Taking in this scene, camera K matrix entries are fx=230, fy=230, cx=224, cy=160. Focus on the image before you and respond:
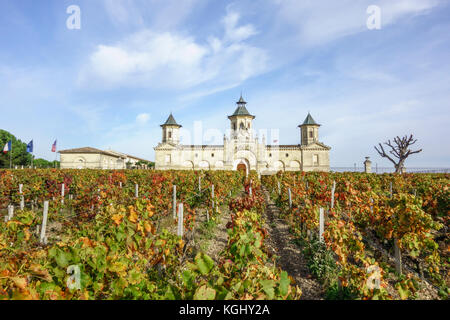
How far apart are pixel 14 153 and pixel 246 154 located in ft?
142

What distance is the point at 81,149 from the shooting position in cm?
4150

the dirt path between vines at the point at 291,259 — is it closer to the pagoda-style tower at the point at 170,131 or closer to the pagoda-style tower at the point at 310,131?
the pagoda-style tower at the point at 310,131

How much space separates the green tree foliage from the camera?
41.3 meters

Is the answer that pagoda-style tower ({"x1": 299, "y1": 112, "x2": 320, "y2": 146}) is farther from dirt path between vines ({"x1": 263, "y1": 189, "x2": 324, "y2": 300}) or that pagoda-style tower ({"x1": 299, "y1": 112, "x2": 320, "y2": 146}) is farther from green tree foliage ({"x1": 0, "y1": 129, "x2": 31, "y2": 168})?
green tree foliage ({"x1": 0, "y1": 129, "x2": 31, "y2": 168})

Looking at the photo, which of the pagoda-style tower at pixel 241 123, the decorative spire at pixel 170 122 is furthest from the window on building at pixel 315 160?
the decorative spire at pixel 170 122

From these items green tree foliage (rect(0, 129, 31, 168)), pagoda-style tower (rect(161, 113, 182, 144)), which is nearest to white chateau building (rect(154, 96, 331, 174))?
A: pagoda-style tower (rect(161, 113, 182, 144))

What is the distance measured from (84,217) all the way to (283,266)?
20.4 ft

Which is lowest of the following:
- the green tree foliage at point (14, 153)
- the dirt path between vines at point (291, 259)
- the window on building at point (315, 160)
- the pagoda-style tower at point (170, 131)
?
the dirt path between vines at point (291, 259)

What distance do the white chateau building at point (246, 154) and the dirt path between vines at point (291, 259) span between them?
29.8 m

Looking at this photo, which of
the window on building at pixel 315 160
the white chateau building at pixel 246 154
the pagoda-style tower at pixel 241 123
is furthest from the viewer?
the pagoda-style tower at pixel 241 123

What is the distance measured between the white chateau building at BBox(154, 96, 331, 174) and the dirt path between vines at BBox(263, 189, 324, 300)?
97.6 ft

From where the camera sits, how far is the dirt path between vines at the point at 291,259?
4453mm
